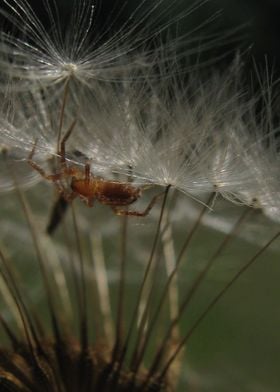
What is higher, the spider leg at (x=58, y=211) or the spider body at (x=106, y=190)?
the spider leg at (x=58, y=211)

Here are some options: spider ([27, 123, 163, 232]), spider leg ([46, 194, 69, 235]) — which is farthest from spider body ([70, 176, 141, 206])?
spider leg ([46, 194, 69, 235])

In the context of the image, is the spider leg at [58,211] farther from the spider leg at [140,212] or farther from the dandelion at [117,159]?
the spider leg at [140,212]

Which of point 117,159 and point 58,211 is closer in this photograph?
point 117,159

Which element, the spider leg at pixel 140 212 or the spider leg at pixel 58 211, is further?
the spider leg at pixel 58 211

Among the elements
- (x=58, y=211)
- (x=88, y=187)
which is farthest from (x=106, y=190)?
(x=58, y=211)

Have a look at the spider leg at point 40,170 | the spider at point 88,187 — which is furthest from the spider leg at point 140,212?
the spider leg at point 40,170

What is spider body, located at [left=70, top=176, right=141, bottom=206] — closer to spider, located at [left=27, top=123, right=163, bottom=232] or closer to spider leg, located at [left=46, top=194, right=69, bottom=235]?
Result: spider, located at [left=27, top=123, right=163, bottom=232]

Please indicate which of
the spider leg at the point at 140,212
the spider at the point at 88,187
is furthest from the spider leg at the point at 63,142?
the spider leg at the point at 140,212

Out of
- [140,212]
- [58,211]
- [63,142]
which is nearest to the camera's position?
[63,142]

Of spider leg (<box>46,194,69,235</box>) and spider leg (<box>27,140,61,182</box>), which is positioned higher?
spider leg (<box>46,194,69,235</box>)

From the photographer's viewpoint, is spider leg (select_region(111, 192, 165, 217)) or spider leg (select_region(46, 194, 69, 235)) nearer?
spider leg (select_region(111, 192, 165, 217))

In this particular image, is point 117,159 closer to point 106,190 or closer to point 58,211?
point 106,190
